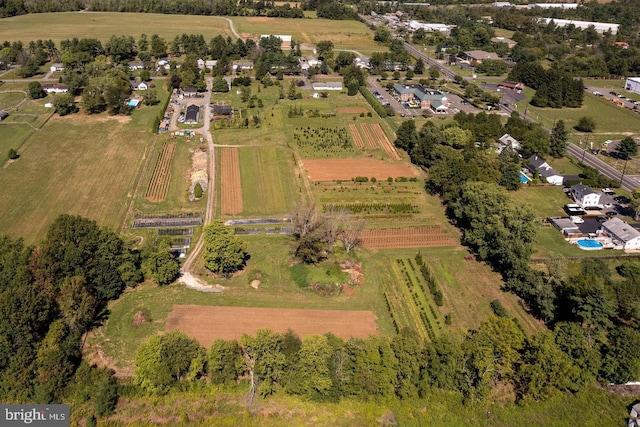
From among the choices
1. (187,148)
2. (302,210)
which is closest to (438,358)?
(302,210)

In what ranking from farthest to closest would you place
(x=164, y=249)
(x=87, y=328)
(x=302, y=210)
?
(x=302, y=210) < (x=164, y=249) < (x=87, y=328)

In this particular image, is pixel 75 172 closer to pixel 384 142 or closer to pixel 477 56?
pixel 384 142

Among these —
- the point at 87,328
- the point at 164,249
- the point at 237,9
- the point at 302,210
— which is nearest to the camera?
the point at 87,328

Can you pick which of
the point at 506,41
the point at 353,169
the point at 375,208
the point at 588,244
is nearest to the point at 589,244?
the point at 588,244

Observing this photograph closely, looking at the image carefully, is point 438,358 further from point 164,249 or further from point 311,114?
point 311,114

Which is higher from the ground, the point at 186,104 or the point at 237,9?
the point at 237,9

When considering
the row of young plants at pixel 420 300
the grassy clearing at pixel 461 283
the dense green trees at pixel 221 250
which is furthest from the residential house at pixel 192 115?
the row of young plants at pixel 420 300
